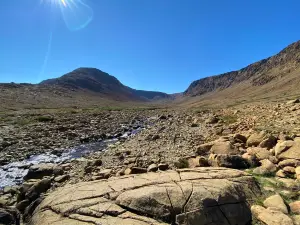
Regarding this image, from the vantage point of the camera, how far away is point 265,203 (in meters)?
7.74

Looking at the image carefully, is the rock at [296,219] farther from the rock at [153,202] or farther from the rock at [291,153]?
the rock at [291,153]

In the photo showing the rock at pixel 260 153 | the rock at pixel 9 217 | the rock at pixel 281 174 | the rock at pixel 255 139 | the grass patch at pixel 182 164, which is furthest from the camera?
the rock at pixel 255 139

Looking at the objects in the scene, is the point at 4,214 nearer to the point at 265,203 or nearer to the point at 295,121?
the point at 265,203

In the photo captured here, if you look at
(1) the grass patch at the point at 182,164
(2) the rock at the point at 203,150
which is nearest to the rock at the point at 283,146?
(2) the rock at the point at 203,150

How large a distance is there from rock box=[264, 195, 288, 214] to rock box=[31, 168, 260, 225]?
1.83 feet

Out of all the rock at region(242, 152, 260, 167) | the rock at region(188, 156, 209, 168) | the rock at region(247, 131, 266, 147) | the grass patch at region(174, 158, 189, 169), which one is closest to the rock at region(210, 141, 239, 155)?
the rock at region(247, 131, 266, 147)

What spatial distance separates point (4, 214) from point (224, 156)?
8.84 metres

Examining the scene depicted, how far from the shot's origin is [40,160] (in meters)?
17.2

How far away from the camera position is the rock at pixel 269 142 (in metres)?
13.2

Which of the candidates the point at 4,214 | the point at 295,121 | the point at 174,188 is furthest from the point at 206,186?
the point at 295,121

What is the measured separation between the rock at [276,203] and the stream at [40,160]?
11.8m

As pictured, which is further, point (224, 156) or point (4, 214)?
point (224, 156)

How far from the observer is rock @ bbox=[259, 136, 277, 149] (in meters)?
13.2

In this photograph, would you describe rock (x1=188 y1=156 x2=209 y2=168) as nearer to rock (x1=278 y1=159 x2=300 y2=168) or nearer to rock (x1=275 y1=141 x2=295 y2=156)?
rock (x1=278 y1=159 x2=300 y2=168)
